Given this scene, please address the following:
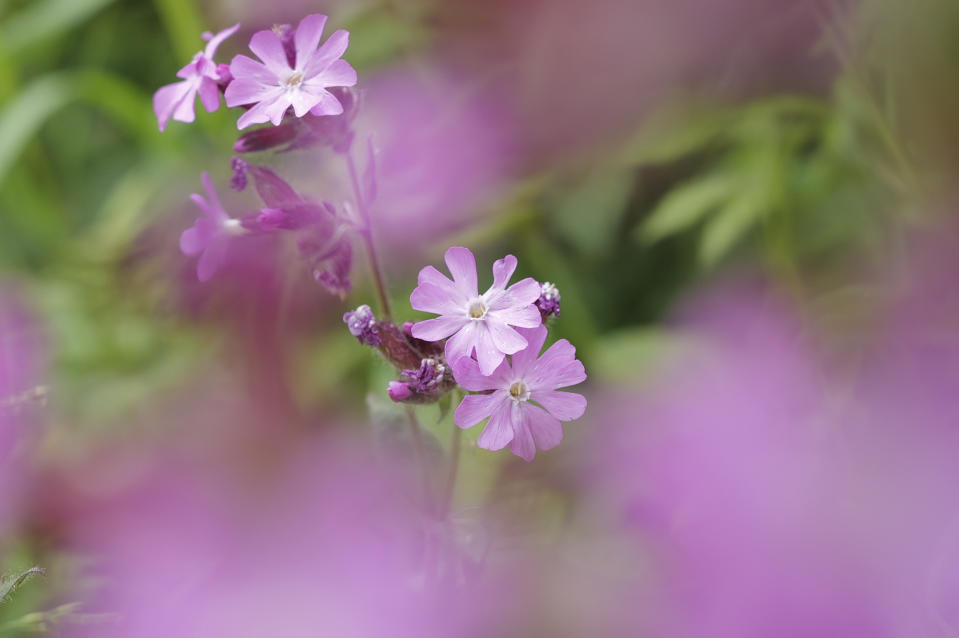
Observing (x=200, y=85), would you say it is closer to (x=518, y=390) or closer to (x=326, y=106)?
(x=326, y=106)

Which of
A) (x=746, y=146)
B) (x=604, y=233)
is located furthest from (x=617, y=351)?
(x=746, y=146)

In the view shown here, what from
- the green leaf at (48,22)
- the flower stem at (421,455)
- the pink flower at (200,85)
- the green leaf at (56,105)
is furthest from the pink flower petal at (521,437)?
the green leaf at (48,22)

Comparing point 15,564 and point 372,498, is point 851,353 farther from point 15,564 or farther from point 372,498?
point 15,564

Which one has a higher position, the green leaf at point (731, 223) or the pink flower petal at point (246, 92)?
the green leaf at point (731, 223)

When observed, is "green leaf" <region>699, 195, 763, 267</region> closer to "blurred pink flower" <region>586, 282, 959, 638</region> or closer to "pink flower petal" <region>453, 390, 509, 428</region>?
"blurred pink flower" <region>586, 282, 959, 638</region>

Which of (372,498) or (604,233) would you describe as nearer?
(372,498)

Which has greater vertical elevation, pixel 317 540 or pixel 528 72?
pixel 528 72

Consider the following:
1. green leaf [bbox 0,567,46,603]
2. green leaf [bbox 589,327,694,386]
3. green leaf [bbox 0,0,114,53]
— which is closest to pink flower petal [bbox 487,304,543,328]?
green leaf [bbox 0,567,46,603]

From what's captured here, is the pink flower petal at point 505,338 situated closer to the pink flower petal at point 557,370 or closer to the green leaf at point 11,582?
the pink flower petal at point 557,370
